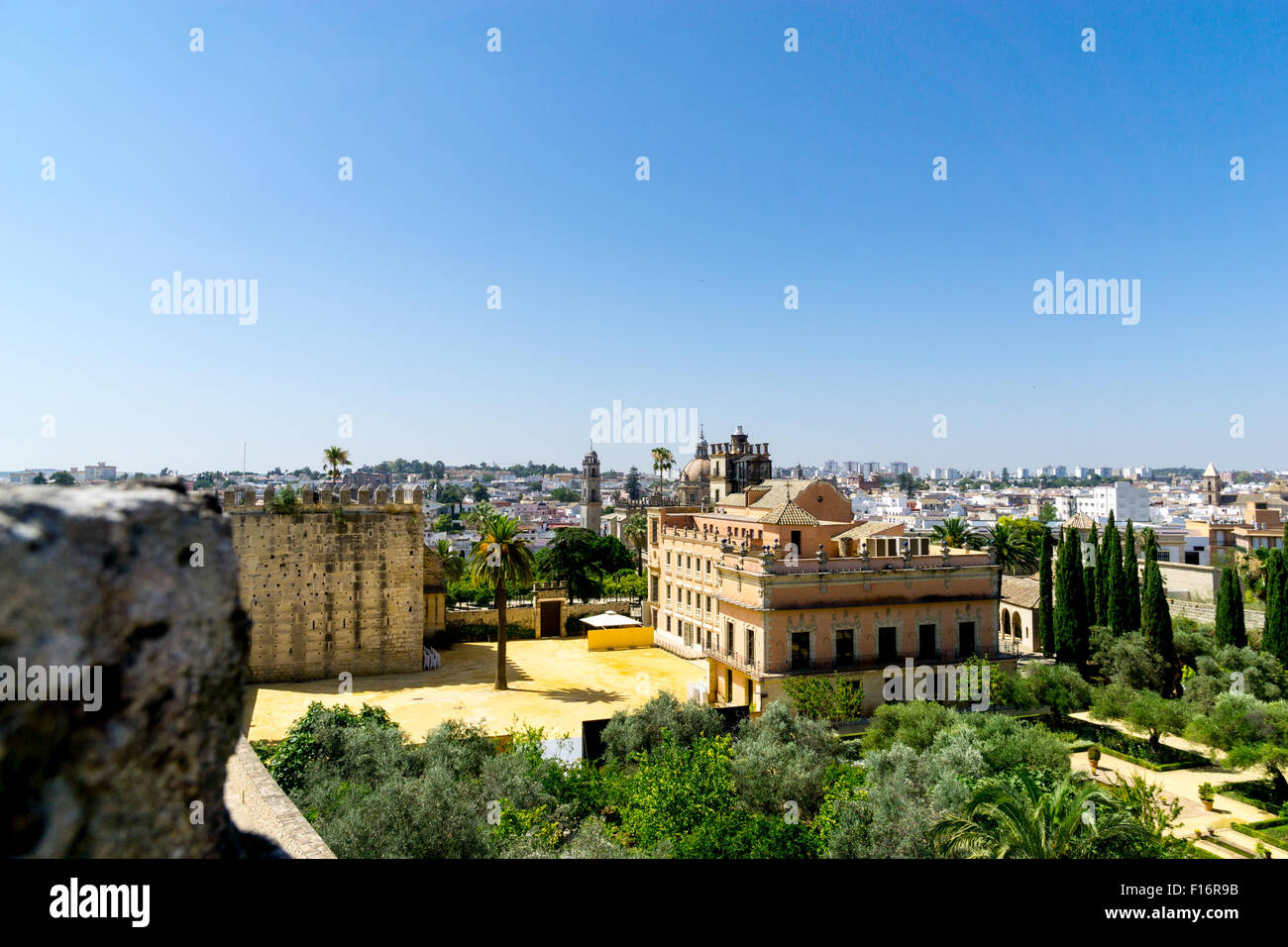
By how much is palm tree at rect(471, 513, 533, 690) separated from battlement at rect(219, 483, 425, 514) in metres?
4.54

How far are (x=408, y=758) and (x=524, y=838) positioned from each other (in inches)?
188

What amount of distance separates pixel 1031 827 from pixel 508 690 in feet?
70.6

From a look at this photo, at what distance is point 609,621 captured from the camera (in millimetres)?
39000

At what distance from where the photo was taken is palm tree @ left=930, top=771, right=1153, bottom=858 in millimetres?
10211

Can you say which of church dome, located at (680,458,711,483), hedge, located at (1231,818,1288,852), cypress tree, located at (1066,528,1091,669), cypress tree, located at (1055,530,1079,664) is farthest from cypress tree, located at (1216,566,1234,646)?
church dome, located at (680,458,711,483)

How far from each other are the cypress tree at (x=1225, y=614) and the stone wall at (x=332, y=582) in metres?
31.6

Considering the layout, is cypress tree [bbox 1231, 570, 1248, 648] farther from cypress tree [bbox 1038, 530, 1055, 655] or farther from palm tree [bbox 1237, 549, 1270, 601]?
palm tree [bbox 1237, 549, 1270, 601]

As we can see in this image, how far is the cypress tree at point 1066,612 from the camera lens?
3119 cm

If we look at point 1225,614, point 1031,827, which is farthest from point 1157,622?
point 1031,827

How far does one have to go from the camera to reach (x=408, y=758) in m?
15.4

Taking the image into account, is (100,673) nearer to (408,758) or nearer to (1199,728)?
(408,758)

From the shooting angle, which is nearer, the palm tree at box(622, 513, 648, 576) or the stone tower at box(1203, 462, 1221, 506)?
the palm tree at box(622, 513, 648, 576)
